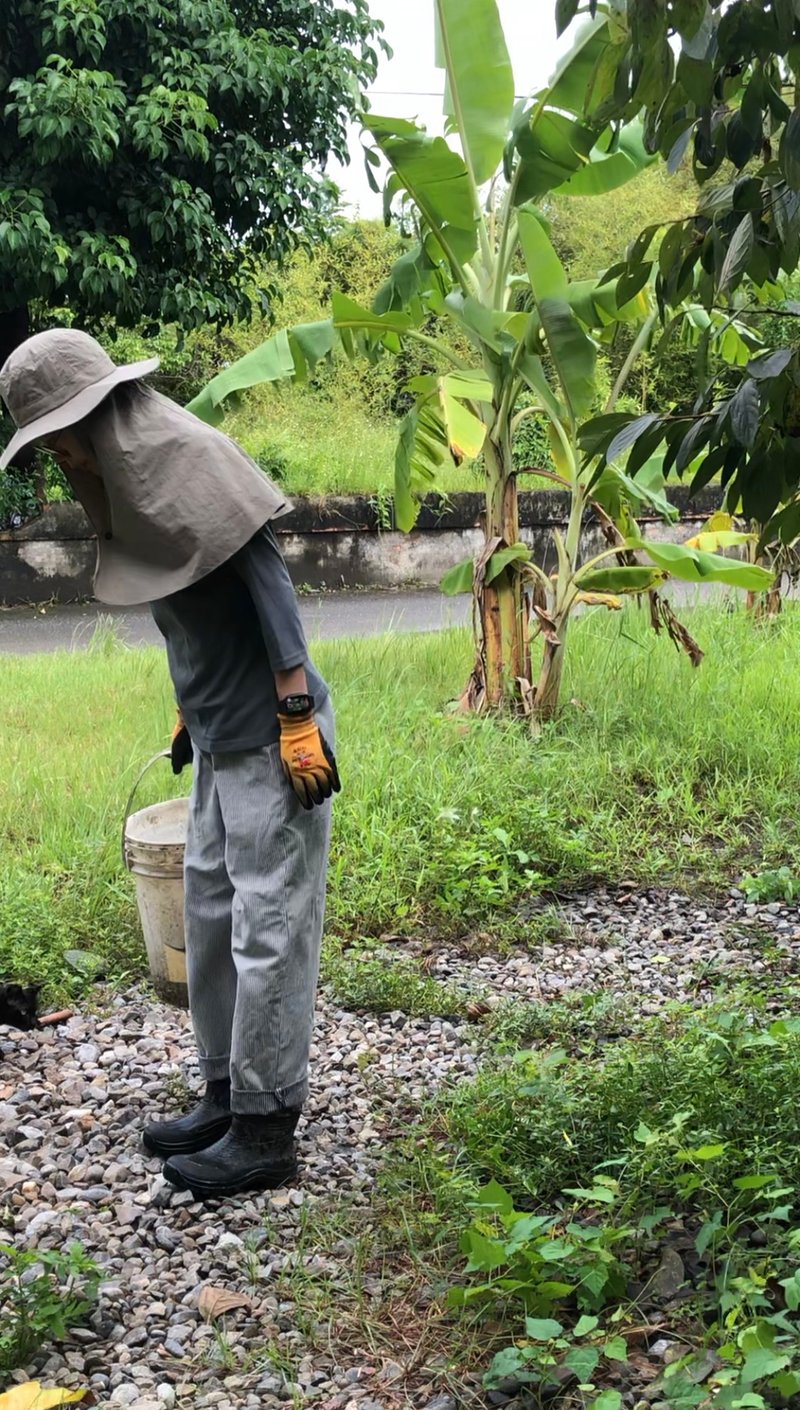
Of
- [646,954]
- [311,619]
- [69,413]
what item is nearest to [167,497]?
[69,413]

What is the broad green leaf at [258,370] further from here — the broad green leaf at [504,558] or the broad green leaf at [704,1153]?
the broad green leaf at [704,1153]

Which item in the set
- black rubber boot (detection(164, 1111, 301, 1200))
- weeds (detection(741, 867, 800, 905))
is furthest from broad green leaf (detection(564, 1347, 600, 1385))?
weeds (detection(741, 867, 800, 905))

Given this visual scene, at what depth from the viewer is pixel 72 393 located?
2.70 meters

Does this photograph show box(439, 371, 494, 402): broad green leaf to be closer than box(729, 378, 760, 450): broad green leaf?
No

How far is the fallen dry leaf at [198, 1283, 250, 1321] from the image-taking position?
2.46m

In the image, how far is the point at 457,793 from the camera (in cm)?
517

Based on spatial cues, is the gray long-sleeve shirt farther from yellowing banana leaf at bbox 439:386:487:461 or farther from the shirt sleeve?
yellowing banana leaf at bbox 439:386:487:461

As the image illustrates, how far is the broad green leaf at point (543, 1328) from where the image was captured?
2.04 m

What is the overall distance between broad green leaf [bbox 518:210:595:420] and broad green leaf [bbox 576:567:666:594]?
86 cm

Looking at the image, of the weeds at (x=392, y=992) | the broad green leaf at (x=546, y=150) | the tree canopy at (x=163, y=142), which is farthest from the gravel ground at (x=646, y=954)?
the tree canopy at (x=163, y=142)

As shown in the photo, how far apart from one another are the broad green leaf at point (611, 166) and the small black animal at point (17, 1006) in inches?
171

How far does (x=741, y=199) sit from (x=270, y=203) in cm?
941

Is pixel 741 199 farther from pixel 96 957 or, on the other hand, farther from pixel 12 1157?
pixel 96 957

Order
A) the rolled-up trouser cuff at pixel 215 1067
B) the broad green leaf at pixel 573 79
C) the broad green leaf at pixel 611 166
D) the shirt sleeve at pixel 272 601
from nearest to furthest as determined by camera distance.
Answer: the shirt sleeve at pixel 272 601 → the rolled-up trouser cuff at pixel 215 1067 → the broad green leaf at pixel 573 79 → the broad green leaf at pixel 611 166
